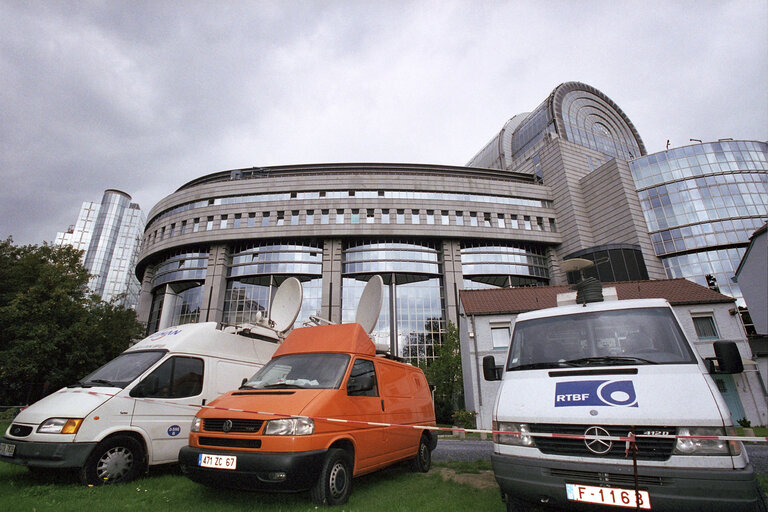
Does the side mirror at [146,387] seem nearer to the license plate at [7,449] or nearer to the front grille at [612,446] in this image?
the license plate at [7,449]

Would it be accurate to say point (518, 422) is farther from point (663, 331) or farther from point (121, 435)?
point (121, 435)

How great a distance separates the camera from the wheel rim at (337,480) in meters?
4.33

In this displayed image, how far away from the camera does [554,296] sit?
20.5 m

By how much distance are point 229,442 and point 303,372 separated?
1.26 metres

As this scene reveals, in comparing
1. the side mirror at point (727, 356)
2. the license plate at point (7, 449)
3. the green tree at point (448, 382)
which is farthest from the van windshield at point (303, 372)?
the green tree at point (448, 382)

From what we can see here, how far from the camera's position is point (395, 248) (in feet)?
136

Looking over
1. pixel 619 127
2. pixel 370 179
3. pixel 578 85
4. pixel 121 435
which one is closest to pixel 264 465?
pixel 121 435

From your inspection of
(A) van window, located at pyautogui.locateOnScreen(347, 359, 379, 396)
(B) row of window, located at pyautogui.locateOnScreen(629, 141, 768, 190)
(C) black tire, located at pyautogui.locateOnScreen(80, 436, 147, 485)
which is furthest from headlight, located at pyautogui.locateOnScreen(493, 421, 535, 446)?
(B) row of window, located at pyautogui.locateOnScreen(629, 141, 768, 190)

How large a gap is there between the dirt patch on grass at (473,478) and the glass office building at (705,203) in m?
39.5

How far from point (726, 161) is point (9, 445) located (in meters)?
54.7

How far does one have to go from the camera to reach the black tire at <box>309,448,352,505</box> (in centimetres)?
417

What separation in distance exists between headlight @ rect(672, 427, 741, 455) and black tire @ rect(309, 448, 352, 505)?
3.43 meters

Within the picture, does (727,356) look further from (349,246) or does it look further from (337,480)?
(349,246)

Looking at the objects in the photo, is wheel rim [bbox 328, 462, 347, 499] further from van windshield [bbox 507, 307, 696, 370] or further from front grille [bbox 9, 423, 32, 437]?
front grille [bbox 9, 423, 32, 437]
